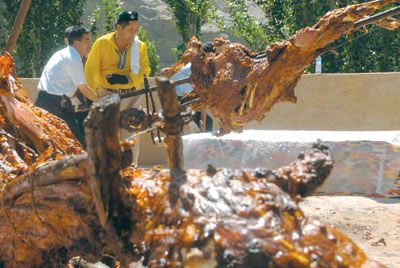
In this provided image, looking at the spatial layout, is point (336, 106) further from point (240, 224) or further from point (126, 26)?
point (240, 224)

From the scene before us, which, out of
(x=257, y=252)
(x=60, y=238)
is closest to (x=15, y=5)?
(x=60, y=238)

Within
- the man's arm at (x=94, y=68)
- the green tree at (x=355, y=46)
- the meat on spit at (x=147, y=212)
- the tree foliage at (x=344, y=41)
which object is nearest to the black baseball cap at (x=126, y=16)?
the man's arm at (x=94, y=68)

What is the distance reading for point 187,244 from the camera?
179cm

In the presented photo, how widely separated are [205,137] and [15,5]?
975 cm

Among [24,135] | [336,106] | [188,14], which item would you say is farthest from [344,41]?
[24,135]

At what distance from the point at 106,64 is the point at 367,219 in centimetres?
317

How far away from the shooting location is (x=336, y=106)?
9.26 m

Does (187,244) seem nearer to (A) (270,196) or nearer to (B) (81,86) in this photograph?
(A) (270,196)

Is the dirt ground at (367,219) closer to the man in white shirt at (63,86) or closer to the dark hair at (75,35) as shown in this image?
the man in white shirt at (63,86)

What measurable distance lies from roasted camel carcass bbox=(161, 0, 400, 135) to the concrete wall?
4.01m

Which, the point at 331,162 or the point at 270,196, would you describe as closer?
the point at 270,196

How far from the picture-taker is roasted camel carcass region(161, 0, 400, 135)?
4.69 meters

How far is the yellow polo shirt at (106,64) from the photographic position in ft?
19.2

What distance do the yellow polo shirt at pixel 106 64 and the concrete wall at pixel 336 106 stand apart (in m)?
3.44
